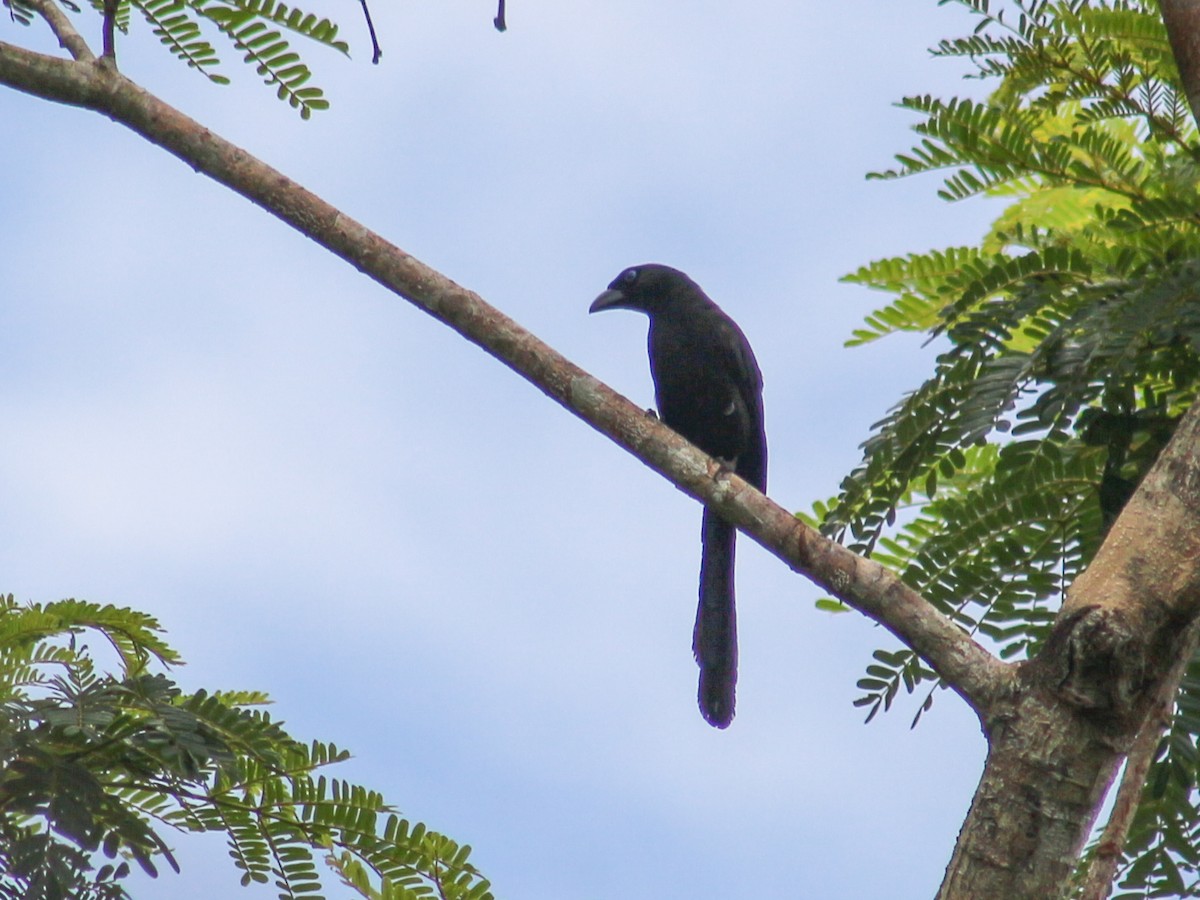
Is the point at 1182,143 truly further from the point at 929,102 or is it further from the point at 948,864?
the point at 948,864

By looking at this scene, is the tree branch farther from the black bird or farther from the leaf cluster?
the black bird

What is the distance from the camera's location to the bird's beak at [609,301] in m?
6.40

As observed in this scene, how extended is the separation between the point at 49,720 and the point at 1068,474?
2.53m

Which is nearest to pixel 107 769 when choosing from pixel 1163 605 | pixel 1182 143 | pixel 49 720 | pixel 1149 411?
pixel 49 720

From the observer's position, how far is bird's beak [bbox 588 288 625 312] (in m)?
6.40

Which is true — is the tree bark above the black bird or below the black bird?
below

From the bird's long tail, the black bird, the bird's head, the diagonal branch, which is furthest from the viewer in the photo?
the bird's head

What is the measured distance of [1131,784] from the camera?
9.26ft

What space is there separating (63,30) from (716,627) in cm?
286

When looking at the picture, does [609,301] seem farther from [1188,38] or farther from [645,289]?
[1188,38]

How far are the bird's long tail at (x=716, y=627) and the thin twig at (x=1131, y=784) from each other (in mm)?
1719

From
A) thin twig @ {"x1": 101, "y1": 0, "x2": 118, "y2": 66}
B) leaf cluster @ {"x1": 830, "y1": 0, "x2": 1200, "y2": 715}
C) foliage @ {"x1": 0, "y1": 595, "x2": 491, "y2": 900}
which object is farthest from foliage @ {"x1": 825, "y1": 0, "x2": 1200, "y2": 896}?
thin twig @ {"x1": 101, "y1": 0, "x2": 118, "y2": 66}

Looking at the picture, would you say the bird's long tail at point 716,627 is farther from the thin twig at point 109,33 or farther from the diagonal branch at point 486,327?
the thin twig at point 109,33

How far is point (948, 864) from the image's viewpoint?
2738 millimetres
